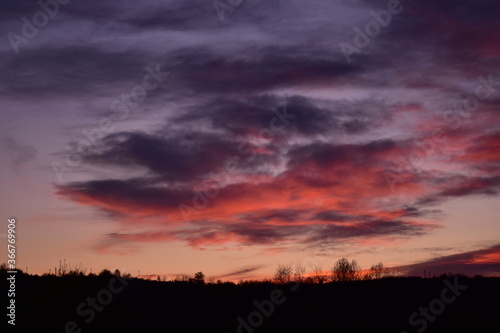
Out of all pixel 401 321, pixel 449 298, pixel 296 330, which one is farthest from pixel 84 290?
pixel 449 298

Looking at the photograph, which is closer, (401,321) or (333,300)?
(401,321)

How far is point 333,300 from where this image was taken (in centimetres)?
3019

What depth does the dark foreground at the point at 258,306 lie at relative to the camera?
1068 inches

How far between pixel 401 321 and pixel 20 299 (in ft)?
57.9

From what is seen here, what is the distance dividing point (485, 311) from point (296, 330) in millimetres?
8858

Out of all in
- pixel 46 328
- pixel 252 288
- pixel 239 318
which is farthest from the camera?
pixel 252 288

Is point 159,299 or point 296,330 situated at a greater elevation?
point 159,299

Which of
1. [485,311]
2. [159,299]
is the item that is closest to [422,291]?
[485,311]

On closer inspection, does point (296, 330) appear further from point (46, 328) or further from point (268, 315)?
point (46, 328)

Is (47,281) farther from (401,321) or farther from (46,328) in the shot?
(401,321)

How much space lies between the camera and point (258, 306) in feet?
97.8

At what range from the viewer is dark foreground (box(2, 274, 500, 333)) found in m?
27.1

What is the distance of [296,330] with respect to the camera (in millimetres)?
27484

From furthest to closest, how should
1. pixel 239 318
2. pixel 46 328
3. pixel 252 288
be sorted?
pixel 252 288
pixel 239 318
pixel 46 328
